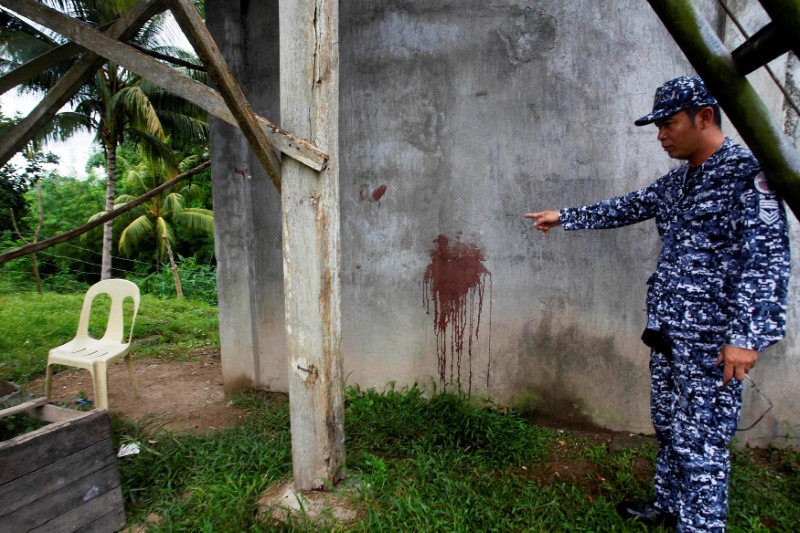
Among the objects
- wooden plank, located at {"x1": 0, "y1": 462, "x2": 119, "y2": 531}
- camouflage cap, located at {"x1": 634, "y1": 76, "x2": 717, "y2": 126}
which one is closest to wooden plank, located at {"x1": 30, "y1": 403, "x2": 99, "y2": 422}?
wooden plank, located at {"x1": 0, "y1": 462, "x2": 119, "y2": 531}

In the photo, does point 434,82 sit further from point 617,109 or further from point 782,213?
point 782,213

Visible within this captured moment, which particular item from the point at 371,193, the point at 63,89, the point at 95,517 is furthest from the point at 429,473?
the point at 63,89

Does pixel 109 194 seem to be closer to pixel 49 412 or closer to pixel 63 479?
pixel 49 412

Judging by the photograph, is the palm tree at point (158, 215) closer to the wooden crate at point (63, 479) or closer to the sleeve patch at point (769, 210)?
the wooden crate at point (63, 479)

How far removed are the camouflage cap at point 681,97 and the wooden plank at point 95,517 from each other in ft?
10.8

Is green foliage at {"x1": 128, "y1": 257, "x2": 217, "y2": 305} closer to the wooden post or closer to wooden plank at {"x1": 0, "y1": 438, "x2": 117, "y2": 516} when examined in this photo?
wooden plank at {"x1": 0, "y1": 438, "x2": 117, "y2": 516}

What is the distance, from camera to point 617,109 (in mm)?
3184

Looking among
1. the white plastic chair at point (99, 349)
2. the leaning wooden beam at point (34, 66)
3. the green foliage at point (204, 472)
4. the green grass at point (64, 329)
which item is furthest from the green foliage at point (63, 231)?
the green foliage at point (204, 472)

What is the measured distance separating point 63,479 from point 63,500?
0.10 meters

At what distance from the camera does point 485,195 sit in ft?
11.5

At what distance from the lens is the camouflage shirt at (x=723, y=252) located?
179 cm

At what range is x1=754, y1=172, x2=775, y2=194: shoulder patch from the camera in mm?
1797

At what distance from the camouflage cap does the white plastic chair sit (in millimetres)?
3908

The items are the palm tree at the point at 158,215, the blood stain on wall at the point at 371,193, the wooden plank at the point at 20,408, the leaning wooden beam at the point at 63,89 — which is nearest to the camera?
the wooden plank at the point at 20,408
